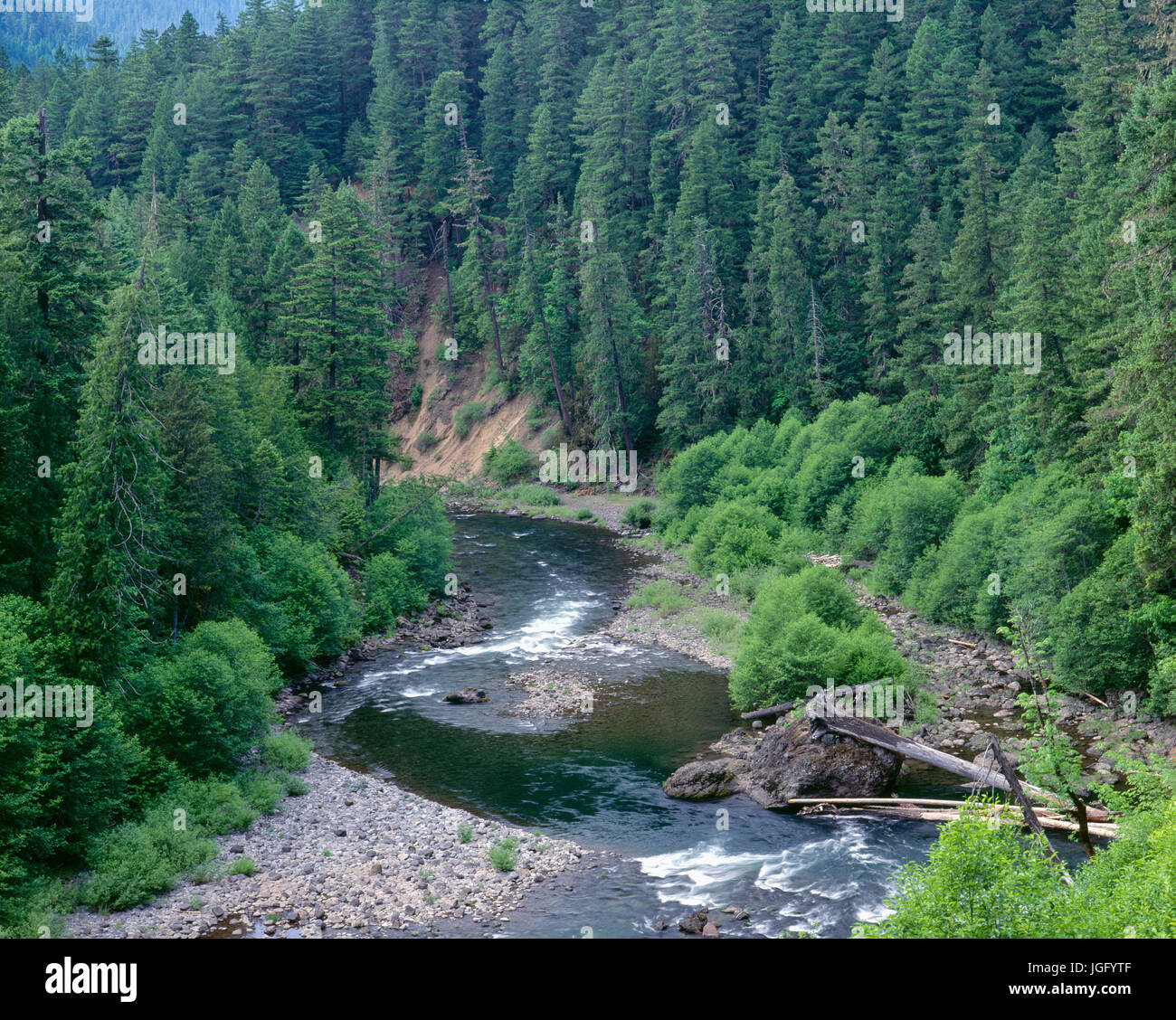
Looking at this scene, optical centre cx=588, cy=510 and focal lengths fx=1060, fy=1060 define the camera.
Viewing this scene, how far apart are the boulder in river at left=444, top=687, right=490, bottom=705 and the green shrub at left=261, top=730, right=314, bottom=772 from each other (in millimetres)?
6098

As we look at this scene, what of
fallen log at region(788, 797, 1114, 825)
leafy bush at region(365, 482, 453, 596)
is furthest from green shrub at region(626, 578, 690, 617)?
fallen log at region(788, 797, 1114, 825)

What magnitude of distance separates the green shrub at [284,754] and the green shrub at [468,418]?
183 ft

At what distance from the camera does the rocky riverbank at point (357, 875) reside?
62.4 feet

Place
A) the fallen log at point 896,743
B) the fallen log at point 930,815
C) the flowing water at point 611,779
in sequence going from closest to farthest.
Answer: the flowing water at point 611,779 → the fallen log at point 930,815 → the fallen log at point 896,743

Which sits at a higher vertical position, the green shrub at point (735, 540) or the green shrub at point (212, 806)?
the green shrub at point (735, 540)

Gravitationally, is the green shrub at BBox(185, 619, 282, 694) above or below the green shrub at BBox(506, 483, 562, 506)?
below

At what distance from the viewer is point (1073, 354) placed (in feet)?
118

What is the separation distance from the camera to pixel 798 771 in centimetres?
2494

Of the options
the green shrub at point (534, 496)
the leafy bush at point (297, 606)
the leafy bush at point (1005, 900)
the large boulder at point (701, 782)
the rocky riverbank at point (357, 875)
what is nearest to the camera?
the leafy bush at point (1005, 900)

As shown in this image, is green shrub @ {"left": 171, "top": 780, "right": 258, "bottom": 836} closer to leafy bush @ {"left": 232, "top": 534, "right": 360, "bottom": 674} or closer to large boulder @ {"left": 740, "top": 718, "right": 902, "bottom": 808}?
leafy bush @ {"left": 232, "top": 534, "right": 360, "bottom": 674}

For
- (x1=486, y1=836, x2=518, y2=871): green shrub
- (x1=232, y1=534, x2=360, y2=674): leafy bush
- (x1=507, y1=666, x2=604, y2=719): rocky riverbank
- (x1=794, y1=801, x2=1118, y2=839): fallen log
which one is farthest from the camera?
(x1=232, y1=534, x2=360, y2=674): leafy bush

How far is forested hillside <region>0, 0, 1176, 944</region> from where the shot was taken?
24266 millimetres

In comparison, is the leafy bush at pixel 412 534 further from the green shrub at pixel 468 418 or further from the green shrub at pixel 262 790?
the green shrub at pixel 468 418

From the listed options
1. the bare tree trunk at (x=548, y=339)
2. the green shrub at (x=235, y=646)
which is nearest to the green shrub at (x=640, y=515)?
the bare tree trunk at (x=548, y=339)
